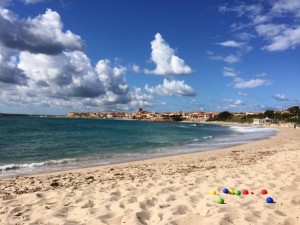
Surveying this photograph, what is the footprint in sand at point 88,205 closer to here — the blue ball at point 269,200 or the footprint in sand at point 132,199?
the footprint in sand at point 132,199

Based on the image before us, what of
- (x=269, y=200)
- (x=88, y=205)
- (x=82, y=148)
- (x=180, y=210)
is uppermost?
(x=269, y=200)

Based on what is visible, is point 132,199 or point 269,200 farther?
point 132,199

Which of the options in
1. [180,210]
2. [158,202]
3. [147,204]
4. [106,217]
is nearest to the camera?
[106,217]

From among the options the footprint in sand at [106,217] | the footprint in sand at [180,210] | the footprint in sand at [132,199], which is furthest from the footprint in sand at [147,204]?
the footprint in sand at [106,217]

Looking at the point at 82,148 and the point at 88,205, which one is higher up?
the point at 88,205

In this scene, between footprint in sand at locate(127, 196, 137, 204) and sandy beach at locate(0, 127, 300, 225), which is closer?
sandy beach at locate(0, 127, 300, 225)

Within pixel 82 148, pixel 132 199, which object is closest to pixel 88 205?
pixel 132 199

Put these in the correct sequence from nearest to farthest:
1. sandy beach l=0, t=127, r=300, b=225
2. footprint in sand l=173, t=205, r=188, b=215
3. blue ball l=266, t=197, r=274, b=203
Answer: sandy beach l=0, t=127, r=300, b=225
footprint in sand l=173, t=205, r=188, b=215
blue ball l=266, t=197, r=274, b=203

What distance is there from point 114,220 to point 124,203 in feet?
3.50

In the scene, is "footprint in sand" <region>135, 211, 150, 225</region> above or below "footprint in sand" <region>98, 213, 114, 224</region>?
above

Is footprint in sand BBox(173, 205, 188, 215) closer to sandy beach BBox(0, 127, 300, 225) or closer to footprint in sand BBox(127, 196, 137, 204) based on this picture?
sandy beach BBox(0, 127, 300, 225)

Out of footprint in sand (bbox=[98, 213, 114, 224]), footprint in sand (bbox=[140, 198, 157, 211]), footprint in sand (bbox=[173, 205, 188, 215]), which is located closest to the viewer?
footprint in sand (bbox=[98, 213, 114, 224])

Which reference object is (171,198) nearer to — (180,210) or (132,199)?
(132,199)

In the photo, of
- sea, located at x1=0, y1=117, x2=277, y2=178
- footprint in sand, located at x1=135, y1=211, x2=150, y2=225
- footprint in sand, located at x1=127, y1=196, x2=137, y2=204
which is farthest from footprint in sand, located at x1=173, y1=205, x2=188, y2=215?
sea, located at x1=0, y1=117, x2=277, y2=178
